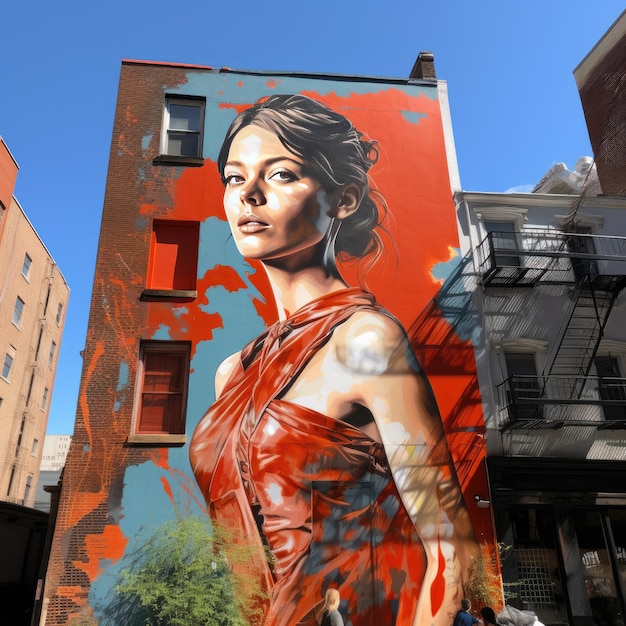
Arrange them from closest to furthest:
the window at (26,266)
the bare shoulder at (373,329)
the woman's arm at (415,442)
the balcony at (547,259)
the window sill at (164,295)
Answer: the woman's arm at (415,442), the window sill at (164,295), the bare shoulder at (373,329), the balcony at (547,259), the window at (26,266)

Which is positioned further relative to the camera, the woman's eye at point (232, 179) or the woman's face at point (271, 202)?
the woman's eye at point (232, 179)

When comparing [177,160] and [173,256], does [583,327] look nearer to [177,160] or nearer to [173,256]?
[173,256]

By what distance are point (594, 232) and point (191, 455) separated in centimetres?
1323

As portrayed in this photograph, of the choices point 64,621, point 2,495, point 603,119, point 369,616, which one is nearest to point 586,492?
point 369,616

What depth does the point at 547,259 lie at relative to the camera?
52.6 feet

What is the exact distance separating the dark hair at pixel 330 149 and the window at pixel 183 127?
0.99 metres

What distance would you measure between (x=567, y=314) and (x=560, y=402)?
3.26 metres

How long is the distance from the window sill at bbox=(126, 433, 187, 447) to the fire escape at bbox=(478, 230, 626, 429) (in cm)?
777

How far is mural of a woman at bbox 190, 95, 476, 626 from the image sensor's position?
12281 millimetres

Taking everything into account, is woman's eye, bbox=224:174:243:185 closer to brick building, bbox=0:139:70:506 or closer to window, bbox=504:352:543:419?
window, bbox=504:352:543:419

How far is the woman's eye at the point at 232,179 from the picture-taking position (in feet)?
52.0

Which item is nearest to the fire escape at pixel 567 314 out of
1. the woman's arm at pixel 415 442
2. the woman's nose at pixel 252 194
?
the woman's arm at pixel 415 442

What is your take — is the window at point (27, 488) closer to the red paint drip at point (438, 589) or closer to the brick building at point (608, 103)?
the red paint drip at point (438, 589)

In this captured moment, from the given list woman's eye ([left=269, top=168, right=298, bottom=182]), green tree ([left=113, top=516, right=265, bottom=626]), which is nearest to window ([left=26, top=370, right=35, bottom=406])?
woman's eye ([left=269, top=168, right=298, bottom=182])
